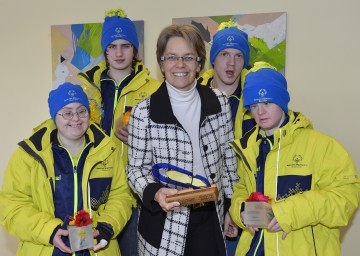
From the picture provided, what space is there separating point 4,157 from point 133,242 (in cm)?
186

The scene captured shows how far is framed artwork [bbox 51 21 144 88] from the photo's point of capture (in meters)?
3.49

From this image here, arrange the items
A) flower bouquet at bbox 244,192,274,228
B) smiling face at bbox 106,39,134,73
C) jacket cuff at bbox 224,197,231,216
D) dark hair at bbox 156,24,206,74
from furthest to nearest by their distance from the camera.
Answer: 1. smiling face at bbox 106,39,134,73
2. jacket cuff at bbox 224,197,231,216
3. dark hair at bbox 156,24,206,74
4. flower bouquet at bbox 244,192,274,228

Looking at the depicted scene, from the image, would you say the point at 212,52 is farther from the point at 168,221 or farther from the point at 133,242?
the point at 133,242

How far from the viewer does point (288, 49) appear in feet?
10.1

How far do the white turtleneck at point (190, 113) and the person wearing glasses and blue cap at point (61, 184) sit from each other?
44cm

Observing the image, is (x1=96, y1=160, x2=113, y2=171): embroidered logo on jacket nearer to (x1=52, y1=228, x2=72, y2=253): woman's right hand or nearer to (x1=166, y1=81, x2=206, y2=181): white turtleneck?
(x1=52, y1=228, x2=72, y2=253): woman's right hand

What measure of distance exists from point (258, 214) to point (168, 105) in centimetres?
65

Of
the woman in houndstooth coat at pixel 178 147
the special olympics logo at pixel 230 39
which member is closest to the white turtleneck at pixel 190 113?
the woman in houndstooth coat at pixel 178 147

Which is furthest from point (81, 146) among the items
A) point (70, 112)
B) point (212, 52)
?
point (212, 52)

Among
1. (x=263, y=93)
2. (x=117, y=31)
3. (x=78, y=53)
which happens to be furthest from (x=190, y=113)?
(x=78, y=53)

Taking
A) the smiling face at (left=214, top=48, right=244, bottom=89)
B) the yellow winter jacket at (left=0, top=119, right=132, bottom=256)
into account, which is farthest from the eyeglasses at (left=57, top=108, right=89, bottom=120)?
the smiling face at (left=214, top=48, right=244, bottom=89)

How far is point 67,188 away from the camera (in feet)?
6.94

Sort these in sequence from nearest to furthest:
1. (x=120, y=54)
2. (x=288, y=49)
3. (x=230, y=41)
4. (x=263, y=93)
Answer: (x=263, y=93) < (x=230, y=41) < (x=120, y=54) < (x=288, y=49)

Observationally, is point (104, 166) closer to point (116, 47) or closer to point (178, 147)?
point (178, 147)
